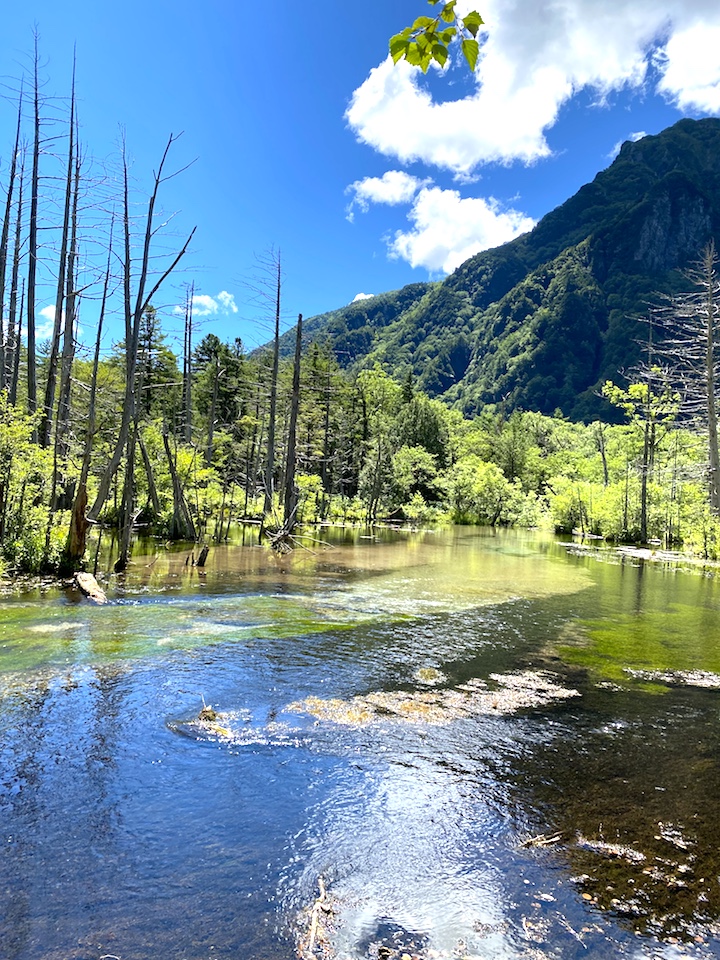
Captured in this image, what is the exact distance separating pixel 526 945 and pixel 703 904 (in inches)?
52.4

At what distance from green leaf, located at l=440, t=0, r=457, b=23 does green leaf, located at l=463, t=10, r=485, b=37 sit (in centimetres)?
7

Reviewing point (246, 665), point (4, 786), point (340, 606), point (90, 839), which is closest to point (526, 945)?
point (90, 839)

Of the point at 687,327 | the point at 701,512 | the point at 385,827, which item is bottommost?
the point at 385,827

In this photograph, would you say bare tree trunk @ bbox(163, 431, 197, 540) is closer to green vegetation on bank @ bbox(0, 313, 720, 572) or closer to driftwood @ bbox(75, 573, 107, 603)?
green vegetation on bank @ bbox(0, 313, 720, 572)

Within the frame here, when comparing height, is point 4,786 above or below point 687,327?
below

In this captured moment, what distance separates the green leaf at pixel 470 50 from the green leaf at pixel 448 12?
13 cm

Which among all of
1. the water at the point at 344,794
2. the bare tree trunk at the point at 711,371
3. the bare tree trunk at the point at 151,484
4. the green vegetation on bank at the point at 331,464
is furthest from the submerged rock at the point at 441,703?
the bare tree trunk at the point at 711,371

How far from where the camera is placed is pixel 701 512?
27031mm

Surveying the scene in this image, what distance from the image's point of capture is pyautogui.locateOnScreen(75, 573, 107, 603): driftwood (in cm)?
1136

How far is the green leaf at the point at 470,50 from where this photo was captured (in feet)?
8.60

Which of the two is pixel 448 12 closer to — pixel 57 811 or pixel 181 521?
pixel 57 811

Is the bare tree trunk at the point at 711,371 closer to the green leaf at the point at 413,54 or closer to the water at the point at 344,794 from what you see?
the water at the point at 344,794

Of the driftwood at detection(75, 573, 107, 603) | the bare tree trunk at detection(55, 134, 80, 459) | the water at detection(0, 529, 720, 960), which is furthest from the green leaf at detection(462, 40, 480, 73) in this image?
the bare tree trunk at detection(55, 134, 80, 459)

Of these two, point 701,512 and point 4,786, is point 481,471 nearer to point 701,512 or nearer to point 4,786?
point 701,512
